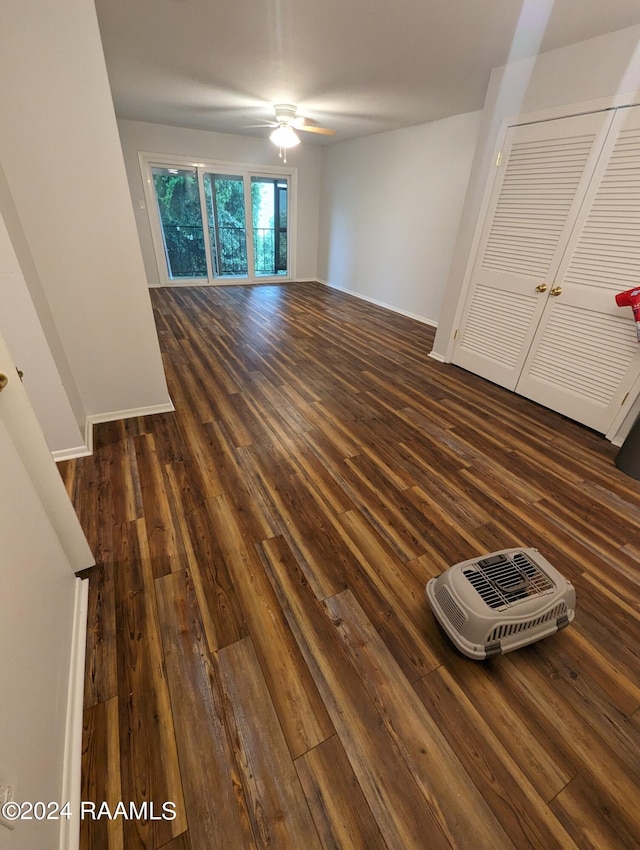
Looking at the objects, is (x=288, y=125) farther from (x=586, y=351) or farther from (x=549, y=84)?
(x=586, y=351)

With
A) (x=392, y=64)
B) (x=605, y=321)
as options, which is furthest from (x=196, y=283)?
(x=605, y=321)

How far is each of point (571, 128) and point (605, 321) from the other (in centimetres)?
140

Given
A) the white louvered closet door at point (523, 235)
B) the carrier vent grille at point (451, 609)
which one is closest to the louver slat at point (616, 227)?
the white louvered closet door at point (523, 235)

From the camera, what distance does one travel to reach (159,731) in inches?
40.5

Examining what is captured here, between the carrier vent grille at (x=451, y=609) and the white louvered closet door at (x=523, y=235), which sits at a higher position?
the white louvered closet door at (x=523, y=235)

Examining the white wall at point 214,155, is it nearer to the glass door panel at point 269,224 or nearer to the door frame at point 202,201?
the door frame at point 202,201

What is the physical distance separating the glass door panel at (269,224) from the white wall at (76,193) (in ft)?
17.9

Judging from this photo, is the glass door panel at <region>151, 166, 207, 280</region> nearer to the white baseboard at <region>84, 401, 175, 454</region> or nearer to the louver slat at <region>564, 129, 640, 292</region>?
the white baseboard at <region>84, 401, 175, 454</region>

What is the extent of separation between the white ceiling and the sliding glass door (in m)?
1.81

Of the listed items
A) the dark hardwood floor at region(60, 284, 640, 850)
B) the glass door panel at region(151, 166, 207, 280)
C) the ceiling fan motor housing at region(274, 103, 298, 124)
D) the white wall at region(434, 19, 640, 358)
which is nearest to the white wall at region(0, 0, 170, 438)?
the dark hardwood floor at region(60, 284, 640, 850)

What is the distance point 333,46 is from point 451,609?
149 inches

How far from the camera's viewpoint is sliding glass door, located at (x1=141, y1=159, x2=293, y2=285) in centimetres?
600

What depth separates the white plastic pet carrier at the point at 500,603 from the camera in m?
1.16

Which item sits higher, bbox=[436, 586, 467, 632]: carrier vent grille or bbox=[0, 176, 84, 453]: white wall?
bbox=[0, 176, 84, 453]: white wall
